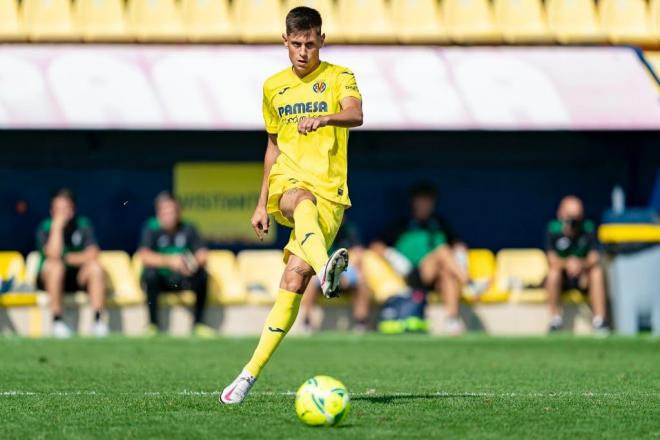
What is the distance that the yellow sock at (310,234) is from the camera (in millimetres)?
6434

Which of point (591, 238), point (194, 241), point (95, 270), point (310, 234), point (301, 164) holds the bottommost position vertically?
point (95, 270)

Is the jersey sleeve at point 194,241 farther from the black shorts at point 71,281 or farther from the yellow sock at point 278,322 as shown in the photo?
the yellow sock at point 278,322

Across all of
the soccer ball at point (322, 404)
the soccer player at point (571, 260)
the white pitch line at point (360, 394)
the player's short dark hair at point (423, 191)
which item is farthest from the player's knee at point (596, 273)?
the soccer ball at point (322, 404)

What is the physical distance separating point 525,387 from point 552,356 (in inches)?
123

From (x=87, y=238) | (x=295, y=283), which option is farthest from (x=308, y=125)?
(x=87, y=238)

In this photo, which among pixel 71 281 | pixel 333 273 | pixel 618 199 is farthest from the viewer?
pixel 618 199

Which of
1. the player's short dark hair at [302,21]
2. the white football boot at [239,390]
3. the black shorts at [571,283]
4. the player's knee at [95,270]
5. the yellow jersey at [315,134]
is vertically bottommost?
the black shorts at [571,283]

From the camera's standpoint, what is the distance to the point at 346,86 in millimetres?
6926

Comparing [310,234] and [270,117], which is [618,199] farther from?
[310,234]

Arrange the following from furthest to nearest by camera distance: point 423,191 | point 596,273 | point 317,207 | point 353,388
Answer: point 423,191 → point 596,273 → point 353,388 → point 317,207

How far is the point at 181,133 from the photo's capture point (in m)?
16.2

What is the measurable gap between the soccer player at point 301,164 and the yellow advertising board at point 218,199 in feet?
29.3

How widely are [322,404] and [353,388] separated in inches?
80.8

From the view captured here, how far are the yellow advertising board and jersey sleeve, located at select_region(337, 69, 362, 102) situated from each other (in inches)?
361
